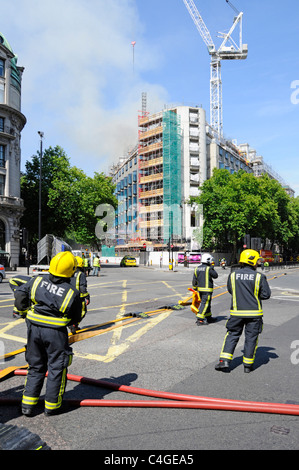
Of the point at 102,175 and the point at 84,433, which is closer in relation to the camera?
the point at 84,433

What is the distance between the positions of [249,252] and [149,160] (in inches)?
2199

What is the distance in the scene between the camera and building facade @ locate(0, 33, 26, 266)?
111 ft

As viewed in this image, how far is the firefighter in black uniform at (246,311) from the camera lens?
15.9 ft

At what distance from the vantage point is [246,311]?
16.3ft

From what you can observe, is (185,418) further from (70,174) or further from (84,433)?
(70,174)

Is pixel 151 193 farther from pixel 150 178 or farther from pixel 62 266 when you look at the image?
pixel 62 266

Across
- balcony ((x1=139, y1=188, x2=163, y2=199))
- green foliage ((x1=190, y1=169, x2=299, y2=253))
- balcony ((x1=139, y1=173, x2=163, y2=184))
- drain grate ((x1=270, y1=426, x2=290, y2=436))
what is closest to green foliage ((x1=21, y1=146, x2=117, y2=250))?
green foliage ((x1=190, y1=169, x2=299, y2=253))

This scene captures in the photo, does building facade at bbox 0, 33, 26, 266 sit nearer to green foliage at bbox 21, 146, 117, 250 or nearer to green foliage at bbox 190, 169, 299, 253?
green foliage at bbox 21, 146, 117, 250

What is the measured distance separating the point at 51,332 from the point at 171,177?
173 ft

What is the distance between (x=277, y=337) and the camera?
22.7 feet

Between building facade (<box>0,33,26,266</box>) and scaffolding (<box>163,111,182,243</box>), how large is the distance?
81.0 feet

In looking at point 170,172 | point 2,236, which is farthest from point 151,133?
point 2,236
